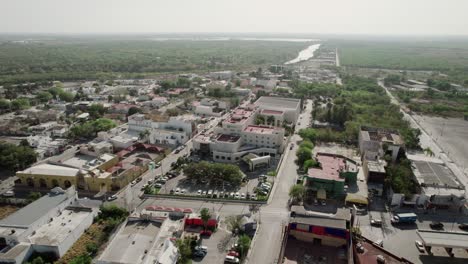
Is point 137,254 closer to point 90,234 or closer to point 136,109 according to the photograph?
point 90,234

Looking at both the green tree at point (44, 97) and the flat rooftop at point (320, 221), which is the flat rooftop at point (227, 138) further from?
the green tree at point (44, 97)

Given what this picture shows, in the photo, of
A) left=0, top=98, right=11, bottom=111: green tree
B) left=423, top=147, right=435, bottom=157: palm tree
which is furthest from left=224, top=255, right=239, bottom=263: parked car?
left=0, top=98, right=11, bottom=111: green tree

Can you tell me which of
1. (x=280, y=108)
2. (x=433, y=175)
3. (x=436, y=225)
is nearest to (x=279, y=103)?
(x=280, y=108)

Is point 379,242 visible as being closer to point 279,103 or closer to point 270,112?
point 270,112

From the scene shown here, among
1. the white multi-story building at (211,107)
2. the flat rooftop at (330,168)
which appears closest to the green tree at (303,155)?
the flat rooftop at (330,168)

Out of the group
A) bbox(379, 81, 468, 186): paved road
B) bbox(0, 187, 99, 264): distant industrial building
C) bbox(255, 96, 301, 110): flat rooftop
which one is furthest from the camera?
bbox(255, 96, 301, 110): flat rooftop

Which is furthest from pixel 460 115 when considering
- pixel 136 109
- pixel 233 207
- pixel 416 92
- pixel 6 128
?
pixel 6 128

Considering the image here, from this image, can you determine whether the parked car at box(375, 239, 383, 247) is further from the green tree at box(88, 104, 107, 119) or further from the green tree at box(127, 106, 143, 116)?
the green tree at box(88, 104, 107, 119)
